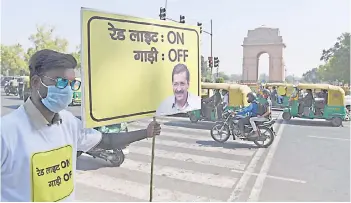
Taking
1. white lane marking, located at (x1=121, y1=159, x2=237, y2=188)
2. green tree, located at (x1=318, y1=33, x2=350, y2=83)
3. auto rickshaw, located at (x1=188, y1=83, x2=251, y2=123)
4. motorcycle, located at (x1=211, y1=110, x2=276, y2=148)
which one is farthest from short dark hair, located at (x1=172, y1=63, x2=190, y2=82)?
green tree, located at (x1=318, y1=33, x2=350, y2=83)

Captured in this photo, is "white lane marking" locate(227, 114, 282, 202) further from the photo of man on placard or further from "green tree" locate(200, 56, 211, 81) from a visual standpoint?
the photo of man on placard

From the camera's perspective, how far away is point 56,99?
5.84ft

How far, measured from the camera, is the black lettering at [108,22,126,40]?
2017mm

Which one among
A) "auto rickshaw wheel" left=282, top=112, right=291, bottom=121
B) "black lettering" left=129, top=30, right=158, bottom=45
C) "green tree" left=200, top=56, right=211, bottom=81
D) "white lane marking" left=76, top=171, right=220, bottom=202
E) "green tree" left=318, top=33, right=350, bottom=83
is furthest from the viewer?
"green tree" left=318, top=33, right=350, bottom=83

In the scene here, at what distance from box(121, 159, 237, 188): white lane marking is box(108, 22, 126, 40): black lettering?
150 inches

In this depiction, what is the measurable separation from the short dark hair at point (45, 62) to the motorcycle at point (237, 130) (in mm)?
7296

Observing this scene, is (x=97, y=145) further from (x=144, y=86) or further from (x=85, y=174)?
(x=85, y=174)

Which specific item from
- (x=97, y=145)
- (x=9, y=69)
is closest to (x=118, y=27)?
(x=97, y=145)

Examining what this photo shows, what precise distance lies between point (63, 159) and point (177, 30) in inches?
48.1

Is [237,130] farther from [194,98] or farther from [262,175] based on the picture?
[194,98]

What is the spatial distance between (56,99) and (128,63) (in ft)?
1.75

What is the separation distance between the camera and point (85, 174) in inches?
229

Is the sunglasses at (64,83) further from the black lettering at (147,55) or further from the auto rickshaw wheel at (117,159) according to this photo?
the auto rickshaw wheel at (117,159)

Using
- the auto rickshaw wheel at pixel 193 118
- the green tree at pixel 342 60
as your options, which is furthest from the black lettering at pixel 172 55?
the green tree at pixel 342 60
